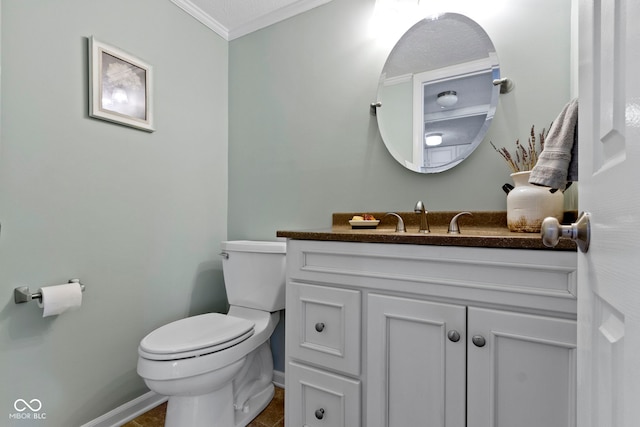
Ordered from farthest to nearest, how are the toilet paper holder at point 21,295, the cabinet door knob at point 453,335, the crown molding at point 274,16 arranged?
the crown molding at point 274,16, the toilet paper holder at point 21,295, the cabinet door knob at point 453,335

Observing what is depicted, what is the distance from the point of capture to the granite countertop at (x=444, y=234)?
0.86 metres

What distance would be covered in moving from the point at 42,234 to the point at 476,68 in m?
1.97

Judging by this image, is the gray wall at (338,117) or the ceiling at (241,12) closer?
the gray wall at (338,117)

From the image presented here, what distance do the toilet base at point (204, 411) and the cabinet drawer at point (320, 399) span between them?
340 mm

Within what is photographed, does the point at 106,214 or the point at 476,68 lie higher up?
the point at 476,68

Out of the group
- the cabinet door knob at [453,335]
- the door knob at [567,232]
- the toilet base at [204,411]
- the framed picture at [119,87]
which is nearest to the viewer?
the door knob at [567,232]

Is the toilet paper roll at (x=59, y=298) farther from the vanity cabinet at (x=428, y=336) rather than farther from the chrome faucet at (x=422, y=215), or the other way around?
the chrome faucet at (x=422, y=215)

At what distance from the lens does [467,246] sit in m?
0.92

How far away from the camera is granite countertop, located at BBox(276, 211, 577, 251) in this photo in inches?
33.9

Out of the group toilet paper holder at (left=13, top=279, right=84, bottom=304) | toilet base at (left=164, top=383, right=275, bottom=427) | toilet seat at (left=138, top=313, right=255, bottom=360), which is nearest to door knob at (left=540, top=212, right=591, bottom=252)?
toilet seat at (left=138, top=313, right=255, bottom=360)

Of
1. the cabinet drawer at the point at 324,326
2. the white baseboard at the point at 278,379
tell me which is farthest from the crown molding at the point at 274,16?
the white baseboard at the point at 278,379

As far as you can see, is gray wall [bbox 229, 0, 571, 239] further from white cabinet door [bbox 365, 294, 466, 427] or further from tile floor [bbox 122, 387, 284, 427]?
tile floor [bbox 122, 387, 284, 427]

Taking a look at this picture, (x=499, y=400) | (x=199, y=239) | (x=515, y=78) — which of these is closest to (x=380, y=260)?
(x=499, y=400)

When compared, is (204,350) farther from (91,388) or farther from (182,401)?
(91,388)
